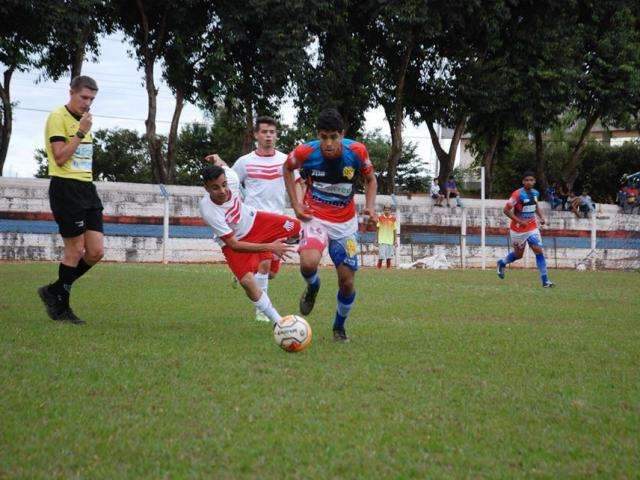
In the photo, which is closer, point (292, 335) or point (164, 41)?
point (292, 335)

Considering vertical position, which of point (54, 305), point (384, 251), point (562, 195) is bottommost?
point (54, 305)

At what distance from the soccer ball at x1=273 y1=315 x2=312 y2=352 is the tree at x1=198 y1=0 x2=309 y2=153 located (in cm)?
2207

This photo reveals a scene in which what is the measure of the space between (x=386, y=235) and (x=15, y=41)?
1349 cm

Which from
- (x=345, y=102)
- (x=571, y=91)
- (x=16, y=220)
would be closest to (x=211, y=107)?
(x=345, y=102)

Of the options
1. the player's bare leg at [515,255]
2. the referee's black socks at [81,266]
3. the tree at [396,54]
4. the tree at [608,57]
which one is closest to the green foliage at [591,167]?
the tree at [608,57]

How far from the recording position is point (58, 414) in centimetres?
470

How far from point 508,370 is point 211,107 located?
26.3 m

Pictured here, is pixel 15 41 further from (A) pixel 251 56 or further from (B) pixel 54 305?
(B) pixel 54 305

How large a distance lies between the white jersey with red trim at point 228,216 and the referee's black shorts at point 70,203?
1.26 m

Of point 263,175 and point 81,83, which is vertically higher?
point 81,83

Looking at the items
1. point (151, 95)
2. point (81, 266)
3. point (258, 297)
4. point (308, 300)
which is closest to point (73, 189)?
point (81, 266)

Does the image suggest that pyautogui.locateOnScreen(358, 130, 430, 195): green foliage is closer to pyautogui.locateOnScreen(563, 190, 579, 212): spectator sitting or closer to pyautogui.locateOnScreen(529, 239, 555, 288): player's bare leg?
pyautogui.locateOnScreen(563, 190, 579, 212): spectator sitting

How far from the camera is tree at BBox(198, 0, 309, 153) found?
92.5ft

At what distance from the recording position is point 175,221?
91.0 ft
